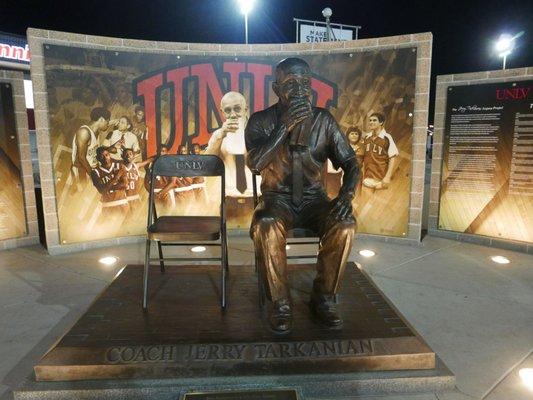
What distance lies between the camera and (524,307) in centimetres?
347

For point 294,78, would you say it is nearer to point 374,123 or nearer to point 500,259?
point 374,123

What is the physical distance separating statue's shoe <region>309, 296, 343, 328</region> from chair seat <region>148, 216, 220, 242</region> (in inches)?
33.7

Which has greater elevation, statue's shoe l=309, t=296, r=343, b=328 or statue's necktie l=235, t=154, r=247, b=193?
statue's necktie l=235, t=154, r=247, b=193

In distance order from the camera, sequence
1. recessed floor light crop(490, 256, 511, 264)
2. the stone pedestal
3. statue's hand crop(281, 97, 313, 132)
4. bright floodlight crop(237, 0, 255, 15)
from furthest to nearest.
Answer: bright floodlight crop(237, 0, 255, 15) < recessed floor light crop(490, 256, 511, 264) < statue's hand crop(281, 97, 313, 132) < the stone pedestal

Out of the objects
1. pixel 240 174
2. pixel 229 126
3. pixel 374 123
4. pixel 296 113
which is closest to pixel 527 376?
pixel 296 113

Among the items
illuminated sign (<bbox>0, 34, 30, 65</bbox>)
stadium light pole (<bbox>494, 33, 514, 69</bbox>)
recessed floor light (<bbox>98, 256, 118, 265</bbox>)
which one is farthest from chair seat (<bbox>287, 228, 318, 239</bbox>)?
illuminated sign (<bbox>0, 34, 30, 65</bbox>)

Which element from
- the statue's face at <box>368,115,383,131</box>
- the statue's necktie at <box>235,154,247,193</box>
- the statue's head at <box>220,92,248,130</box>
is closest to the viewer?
the statue's face at <box>368,115,383,131</box>

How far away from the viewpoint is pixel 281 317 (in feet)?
8.55

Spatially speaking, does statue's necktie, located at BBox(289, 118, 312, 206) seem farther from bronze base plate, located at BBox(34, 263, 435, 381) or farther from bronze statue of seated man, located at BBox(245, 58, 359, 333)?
bronze base plate, located at BBox(34, 263, 435, 381)

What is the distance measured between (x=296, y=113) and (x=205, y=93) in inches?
128

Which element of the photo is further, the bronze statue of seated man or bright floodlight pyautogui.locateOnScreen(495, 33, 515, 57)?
bright floodlight pyautogui.locateOnScreen(495, 33, 515, 57)

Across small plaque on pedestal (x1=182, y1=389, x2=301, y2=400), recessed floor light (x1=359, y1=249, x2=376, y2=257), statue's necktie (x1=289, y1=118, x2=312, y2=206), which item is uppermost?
statue's necktie (x1=289, y1=118, x2=312, y2=206)

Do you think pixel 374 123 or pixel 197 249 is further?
pixel 374 123

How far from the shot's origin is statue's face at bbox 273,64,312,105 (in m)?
2.75
